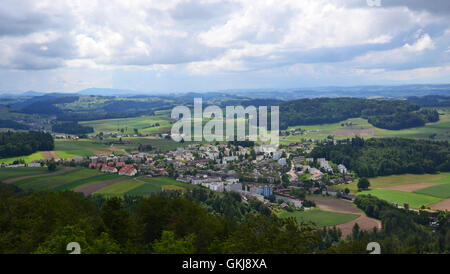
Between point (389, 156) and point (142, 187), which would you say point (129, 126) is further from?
point (389, 156)

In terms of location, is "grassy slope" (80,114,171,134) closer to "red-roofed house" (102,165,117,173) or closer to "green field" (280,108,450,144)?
"green field" (280,108,450,144)

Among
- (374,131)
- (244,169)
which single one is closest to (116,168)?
(244,169)

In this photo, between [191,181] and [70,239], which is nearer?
[70,239]

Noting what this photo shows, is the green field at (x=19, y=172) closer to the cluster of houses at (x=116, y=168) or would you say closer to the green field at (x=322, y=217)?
the cluster of houses at (x=116, y=168)

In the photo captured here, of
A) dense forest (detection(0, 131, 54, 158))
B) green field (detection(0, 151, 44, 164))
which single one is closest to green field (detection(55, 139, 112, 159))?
dense forest (detection(0, 131, 54, 158))

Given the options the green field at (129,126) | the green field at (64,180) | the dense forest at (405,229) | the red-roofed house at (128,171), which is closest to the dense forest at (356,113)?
the green field at (129,126)

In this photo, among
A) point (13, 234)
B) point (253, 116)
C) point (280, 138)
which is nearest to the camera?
point (13, 234)
